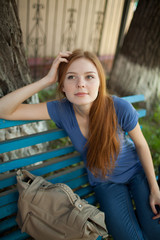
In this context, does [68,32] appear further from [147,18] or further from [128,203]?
[128,203]

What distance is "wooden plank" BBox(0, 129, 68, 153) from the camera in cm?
159

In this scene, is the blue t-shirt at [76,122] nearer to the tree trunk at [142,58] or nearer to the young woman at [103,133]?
the young woman at [103,133]

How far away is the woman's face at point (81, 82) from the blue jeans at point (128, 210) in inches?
35.2

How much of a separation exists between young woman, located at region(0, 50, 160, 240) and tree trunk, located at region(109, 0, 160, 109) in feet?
7.65

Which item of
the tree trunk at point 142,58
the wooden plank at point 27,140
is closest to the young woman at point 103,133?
the wooden plank at point 27,140

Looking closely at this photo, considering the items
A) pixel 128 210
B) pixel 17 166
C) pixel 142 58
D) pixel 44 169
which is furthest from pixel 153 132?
pixel 17 166

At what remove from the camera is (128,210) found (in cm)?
173

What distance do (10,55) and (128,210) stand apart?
175cm

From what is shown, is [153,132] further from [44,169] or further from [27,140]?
[27,140]

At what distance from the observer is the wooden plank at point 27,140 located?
1589mm

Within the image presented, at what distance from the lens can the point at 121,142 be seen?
1.91m

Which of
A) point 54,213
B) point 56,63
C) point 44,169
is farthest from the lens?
point 44,169

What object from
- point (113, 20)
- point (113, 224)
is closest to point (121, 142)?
point (113, 224)

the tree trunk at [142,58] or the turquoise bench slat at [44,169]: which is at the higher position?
the tree trunk at [142,58]
